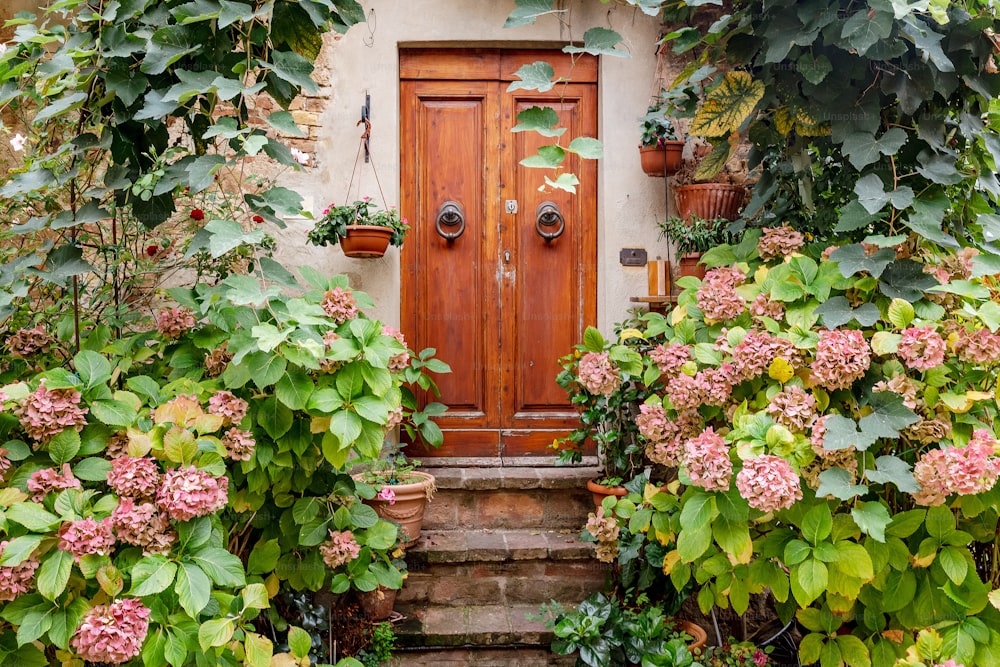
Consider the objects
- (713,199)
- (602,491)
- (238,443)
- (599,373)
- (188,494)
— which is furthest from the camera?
(713,199)

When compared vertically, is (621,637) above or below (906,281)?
below

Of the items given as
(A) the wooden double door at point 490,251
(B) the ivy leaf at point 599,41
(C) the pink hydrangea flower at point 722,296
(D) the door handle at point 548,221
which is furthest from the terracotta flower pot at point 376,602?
(B) the ivy leaf at point 599,41

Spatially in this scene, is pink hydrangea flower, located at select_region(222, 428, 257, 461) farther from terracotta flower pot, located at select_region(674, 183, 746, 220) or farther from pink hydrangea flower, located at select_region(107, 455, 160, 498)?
terracotta flower pot, located at select_region(674, 183, 746, 220)

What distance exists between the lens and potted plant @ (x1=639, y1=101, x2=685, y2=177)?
3496 mm

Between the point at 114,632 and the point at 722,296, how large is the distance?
165 centimetres

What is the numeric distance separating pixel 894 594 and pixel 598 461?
6.31 feet

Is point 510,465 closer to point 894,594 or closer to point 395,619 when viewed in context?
point 395,619

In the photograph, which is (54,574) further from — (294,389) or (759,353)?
(759,353)

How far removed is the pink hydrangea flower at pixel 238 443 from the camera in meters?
1.75

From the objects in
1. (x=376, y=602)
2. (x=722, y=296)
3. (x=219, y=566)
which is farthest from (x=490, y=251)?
(x=219, y=566)

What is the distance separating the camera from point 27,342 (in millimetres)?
2117

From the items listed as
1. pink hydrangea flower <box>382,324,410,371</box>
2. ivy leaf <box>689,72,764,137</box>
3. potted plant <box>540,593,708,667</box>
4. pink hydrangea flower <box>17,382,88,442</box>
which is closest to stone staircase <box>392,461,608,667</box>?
potted plant <box>540,593,708,667</box>

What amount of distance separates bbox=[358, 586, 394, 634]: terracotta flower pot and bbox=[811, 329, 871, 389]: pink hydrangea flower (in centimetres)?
180

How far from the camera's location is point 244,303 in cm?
154
